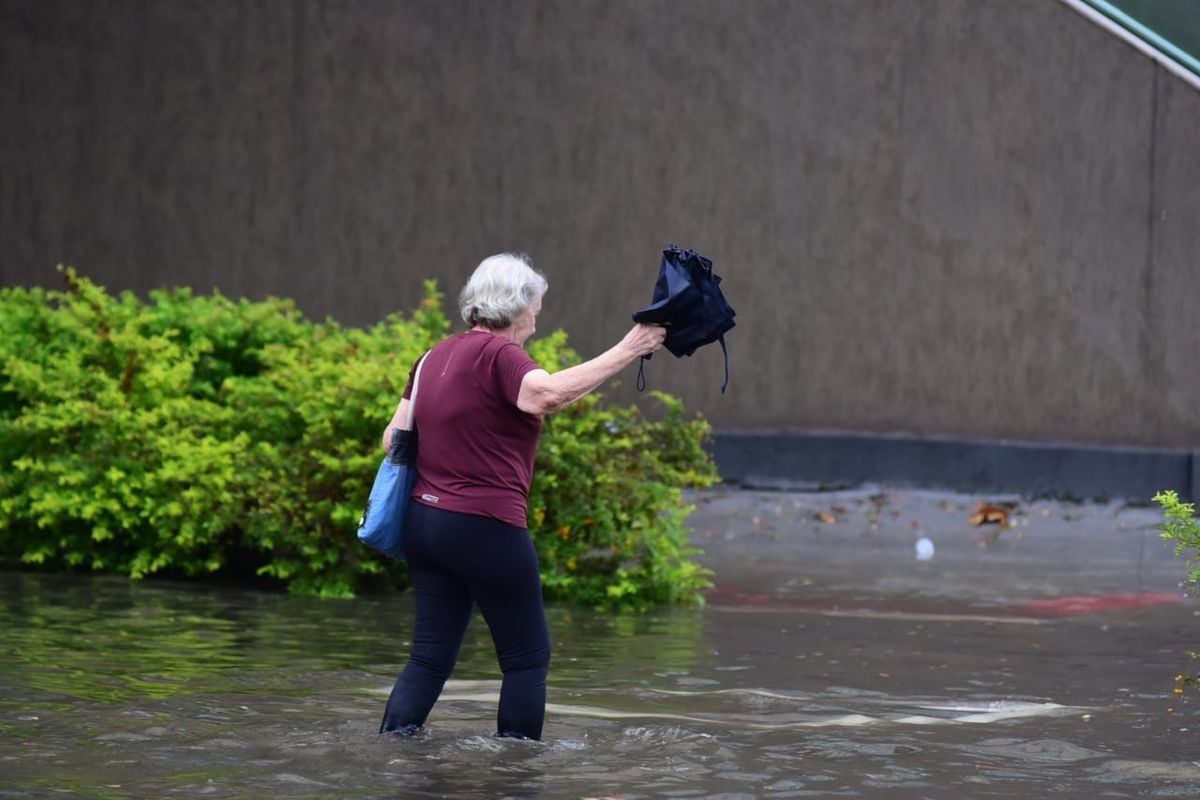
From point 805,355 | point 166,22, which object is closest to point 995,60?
point 805,355

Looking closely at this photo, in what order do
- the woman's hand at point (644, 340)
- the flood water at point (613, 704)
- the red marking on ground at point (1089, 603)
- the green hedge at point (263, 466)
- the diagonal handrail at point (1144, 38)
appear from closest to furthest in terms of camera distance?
1. the woman's hand at point (644, 340)
2. the flood water at point (613, 704)
3. the green hedge at point (263, 466)
4. the red marking on ground at point (1089, 603)
5. the diagonal handrail at point (1144, 38)

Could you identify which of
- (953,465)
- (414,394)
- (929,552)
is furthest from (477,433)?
(953,465)

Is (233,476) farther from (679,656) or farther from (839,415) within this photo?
(839,415)

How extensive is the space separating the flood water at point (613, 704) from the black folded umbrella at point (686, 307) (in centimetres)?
142

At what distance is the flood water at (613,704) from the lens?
5797 mm

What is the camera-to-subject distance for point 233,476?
10.2 metres

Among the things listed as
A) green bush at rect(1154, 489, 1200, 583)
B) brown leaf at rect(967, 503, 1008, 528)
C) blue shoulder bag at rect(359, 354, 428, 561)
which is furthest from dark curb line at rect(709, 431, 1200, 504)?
blue shoulder bag at rect(359, 354, 428, 561)

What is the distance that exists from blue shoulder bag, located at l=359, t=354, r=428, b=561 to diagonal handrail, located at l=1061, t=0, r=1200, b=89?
31.7 ft

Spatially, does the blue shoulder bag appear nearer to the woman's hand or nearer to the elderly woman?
the elderly woman

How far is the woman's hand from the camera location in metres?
5.68

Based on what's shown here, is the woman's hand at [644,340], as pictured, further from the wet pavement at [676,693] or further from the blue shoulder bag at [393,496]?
the wet pavement at [676,693]

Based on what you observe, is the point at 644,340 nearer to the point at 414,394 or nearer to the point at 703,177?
the point at 414,394

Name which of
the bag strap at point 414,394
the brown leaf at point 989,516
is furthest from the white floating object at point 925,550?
the bag strap at point 414,394

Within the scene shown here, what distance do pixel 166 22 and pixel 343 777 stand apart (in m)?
11.3
